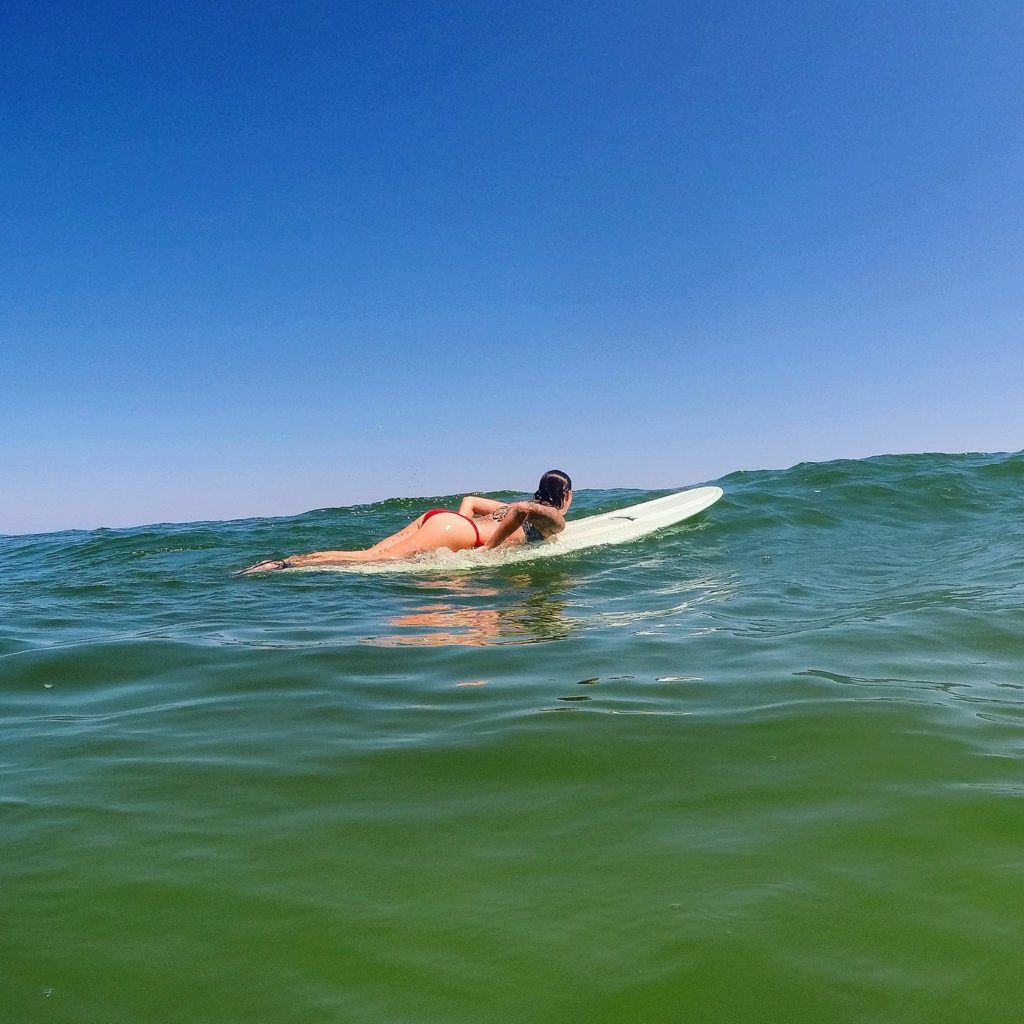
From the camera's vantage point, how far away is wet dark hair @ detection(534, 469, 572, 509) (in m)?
9.93

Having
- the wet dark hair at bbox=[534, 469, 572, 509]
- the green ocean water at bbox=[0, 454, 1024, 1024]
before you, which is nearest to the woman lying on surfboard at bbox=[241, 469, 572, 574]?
the wet dark hair at bbox=[534, 469, 572, 509]

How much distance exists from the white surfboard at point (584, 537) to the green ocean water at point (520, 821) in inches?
129

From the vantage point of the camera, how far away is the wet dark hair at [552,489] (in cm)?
993

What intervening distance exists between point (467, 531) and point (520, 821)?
7.31 meters

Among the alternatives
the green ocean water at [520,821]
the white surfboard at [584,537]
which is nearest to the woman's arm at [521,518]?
the white surfboard at [584,537]

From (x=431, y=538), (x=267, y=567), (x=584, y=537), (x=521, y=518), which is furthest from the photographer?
(x=584, y=537)

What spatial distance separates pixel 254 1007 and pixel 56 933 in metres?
0.63

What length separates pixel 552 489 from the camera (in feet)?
32.6

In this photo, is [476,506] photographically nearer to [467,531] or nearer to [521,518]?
[467,531]

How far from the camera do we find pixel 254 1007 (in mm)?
1646

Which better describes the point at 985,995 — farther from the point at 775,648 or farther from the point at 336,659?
the point at 336,659

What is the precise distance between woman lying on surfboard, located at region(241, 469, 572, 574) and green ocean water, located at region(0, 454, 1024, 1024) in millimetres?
3479

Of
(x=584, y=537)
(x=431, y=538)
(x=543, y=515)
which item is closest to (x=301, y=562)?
(x=431, y=538)

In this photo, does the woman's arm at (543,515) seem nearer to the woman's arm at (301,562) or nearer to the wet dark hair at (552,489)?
the wet dark hair at (552,489)
